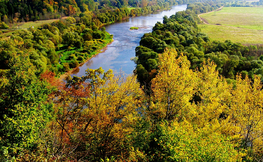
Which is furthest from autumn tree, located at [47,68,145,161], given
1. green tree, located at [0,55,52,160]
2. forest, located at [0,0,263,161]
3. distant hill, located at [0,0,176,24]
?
distant hill, located at [0,0,176,24]

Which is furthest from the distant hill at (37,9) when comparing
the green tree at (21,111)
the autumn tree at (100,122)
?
the green tree at (21,111)

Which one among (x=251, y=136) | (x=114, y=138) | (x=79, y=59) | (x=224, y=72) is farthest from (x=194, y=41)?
(x=114, y=138)

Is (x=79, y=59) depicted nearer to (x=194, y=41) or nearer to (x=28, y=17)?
(x=194, y=41)

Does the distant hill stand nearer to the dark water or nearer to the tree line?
the dark water

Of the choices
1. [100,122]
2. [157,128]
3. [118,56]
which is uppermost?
[118,56]

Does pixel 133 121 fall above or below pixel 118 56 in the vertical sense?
below

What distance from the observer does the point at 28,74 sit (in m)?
15.5

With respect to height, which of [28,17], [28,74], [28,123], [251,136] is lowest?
[251,136]

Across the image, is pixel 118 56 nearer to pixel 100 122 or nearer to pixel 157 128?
pixel 100 122

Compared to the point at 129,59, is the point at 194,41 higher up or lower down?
higher up

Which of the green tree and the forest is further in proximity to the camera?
the green tree

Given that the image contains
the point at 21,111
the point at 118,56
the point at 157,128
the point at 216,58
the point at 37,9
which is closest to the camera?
the point at 21,111

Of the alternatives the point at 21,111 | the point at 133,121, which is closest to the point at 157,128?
the point at 133,121

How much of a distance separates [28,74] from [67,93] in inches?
234
